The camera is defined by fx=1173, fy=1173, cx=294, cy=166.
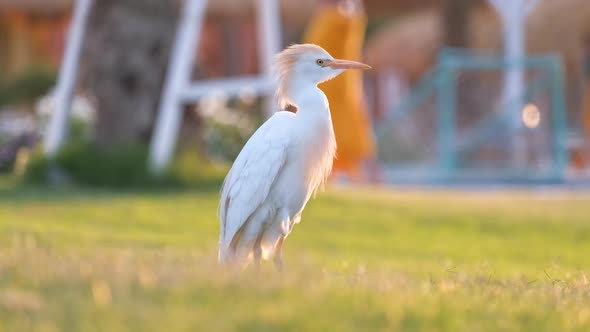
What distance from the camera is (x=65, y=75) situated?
14547 millimetres

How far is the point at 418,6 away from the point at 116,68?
11794mm

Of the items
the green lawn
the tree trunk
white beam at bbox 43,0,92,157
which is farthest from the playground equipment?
the green lawn

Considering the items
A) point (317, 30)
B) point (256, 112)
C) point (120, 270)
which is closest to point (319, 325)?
point (120, 270)

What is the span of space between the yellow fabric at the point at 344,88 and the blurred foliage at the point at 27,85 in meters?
19.7

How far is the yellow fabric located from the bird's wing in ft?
18.7

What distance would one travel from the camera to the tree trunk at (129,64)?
46.8ft

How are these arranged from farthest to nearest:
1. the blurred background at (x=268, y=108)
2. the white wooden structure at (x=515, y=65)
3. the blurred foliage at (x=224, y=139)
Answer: the blurred foliage at (x=224, y=139) < the white wooden structure at (x=515, y=65) < the blurred background at (x=268, y=108)

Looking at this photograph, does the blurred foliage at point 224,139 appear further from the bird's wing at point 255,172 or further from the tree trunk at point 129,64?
the bird's wing at point 255,172

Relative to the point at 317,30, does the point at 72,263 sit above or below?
below

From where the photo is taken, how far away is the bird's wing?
19.1 ft

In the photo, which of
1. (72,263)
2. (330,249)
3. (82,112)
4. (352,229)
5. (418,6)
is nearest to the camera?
(72,263)

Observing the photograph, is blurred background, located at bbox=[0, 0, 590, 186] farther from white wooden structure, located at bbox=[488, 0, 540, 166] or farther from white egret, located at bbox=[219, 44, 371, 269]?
white egret, located at bbox=[219, 44, 371, 269]

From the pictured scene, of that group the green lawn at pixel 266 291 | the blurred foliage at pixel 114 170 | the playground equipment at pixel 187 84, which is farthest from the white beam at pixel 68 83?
the green lawn at pixel 266 291

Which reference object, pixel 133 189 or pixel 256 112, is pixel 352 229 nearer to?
pixel 133 189
